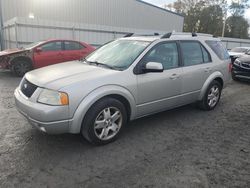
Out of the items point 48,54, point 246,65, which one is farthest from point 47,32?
point 246,65

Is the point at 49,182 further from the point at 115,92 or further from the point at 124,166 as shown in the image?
the point at 115,92

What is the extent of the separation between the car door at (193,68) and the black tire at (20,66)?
6547 millimetres

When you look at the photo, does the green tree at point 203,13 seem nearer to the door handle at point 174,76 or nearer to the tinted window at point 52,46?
the tinted window at point 52,46

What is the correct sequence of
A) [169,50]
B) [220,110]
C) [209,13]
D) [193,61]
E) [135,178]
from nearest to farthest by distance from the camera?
1. [135,178]
2. [169,50]
3. [193,61]
4. [220,110]
5. [209,13]

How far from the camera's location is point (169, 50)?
14.6 feet

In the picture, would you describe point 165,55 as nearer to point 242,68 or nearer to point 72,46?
point 242,68

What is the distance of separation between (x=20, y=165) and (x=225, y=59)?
16.1 ft

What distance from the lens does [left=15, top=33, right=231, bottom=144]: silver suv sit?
320 centimetres

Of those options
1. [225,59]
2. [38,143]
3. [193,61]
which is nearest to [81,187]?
[38,143]

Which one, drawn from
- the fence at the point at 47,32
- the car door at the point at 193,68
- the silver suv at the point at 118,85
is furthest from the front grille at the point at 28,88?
the fence at the point at 47,32

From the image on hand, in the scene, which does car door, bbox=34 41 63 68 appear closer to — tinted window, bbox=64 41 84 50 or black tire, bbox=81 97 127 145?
tinted window, bbox=64 41 84 50

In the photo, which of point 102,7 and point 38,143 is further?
point 102,7

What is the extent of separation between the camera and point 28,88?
3547 millimetres

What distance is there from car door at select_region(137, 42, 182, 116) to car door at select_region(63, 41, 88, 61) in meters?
6.10
